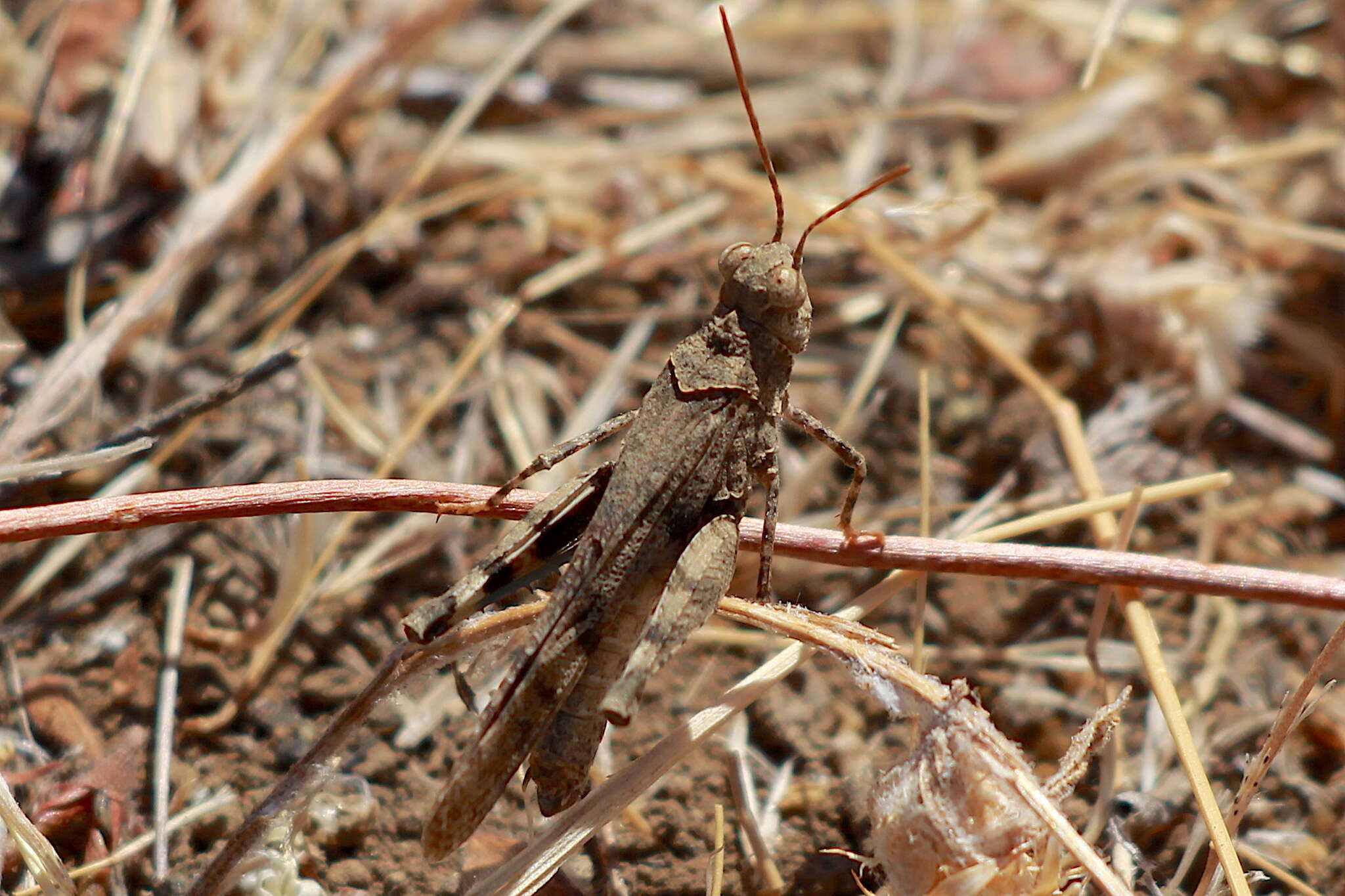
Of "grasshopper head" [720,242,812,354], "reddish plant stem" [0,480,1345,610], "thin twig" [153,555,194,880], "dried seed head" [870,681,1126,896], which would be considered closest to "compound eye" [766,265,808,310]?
"grasshopper head" [720,242,812,354]

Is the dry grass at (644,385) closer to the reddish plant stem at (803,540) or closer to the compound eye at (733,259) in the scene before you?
the reddish plant stem at (803,540)

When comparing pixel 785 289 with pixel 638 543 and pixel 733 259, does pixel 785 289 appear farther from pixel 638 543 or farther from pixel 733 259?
pixel 638 543

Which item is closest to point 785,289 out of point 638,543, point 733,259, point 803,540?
point 733,259

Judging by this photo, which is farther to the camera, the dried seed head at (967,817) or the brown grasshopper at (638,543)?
the brown grasshopper at (638,543)

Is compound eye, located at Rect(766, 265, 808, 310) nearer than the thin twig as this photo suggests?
No

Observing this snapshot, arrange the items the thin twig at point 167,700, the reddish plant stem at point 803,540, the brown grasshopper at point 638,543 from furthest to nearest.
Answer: the thin twig at point 167,700 → the reddish plant stem at point 803,540 → the brown grasshopper at point 638,543

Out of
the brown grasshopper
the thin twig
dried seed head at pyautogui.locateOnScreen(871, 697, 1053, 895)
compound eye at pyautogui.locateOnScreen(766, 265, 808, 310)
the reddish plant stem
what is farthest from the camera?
compound eye at pyautogui.locateOnScreen(766, 265, 808, 310)

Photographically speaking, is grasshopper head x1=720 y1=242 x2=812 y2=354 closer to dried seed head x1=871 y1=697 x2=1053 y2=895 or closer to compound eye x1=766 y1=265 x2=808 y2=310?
compound eye x1=766 y1=265 x2=808 y2=310

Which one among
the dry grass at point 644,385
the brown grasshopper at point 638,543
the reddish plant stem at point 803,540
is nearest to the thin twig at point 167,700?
the dry grass at point 644,385
